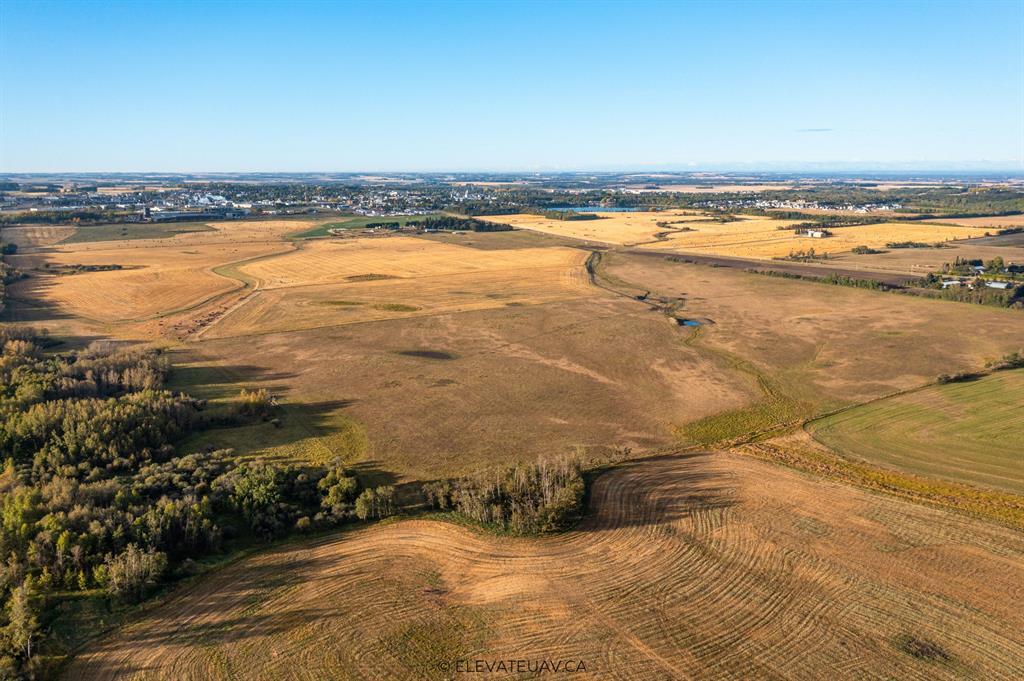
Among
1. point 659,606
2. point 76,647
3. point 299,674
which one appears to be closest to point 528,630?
point 659,606

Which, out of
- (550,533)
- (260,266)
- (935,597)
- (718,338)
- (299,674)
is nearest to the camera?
(299,674)

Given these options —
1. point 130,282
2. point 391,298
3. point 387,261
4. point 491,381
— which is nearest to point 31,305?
point 130,282

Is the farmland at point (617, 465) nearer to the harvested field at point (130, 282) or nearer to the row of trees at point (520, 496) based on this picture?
the harvested field at point (130, 282)

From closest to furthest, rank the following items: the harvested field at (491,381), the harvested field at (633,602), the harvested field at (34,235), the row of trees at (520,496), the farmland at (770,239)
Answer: the harvested field at (633,602), the row of trees at (520,496), the harvested field at (491,381), the harvested field at (34,235), the farmland at (770,239)

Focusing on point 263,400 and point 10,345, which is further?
point 10,345

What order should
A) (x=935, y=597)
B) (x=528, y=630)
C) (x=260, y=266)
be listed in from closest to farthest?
(x=528, y=630), (x=935, y=597), (x=260, y=266)

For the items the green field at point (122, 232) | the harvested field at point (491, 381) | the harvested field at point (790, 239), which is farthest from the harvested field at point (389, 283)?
the green field at point (122, 232)

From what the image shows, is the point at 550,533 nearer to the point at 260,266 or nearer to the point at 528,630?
the point at 528,630

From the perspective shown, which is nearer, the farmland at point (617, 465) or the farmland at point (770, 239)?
the farmland at point (617, 465)
